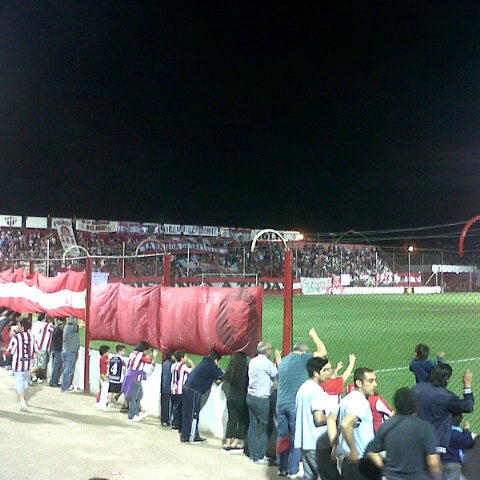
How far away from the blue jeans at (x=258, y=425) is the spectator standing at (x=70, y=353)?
6.45 metres

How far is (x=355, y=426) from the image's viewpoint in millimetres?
5520

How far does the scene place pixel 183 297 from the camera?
1088cm


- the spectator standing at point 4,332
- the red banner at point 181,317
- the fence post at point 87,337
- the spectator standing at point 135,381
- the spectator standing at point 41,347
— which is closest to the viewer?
the red banner at point 181,317

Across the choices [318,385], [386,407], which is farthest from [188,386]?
[386,407]

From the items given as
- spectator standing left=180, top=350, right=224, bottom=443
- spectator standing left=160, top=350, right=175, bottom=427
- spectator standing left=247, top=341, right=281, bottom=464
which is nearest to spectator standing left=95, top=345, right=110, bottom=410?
spectator standing left=160, top=350, right=175, bottom=427

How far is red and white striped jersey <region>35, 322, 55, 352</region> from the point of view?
15.0 m

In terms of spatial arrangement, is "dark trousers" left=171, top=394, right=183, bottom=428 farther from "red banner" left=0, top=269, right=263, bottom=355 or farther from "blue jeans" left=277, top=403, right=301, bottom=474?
"blue jeans" left=277, top=403, right=301, bottom=474

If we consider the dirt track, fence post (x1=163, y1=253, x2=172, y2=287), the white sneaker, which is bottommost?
the dirt track

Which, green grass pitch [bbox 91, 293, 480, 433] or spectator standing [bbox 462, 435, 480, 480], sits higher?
green grass pitch [bbox 91, 293, 480, 433]

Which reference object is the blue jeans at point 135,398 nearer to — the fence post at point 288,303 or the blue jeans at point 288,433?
the fence post at point 288,303

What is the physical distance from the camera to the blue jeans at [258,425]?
27.6 feet

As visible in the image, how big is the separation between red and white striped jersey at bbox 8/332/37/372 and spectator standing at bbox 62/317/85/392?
6.11 ft

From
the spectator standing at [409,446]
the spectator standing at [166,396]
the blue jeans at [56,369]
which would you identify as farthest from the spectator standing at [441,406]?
the blue jeans at [56,369]

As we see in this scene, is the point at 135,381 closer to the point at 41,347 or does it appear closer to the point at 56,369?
the point at 56,369
